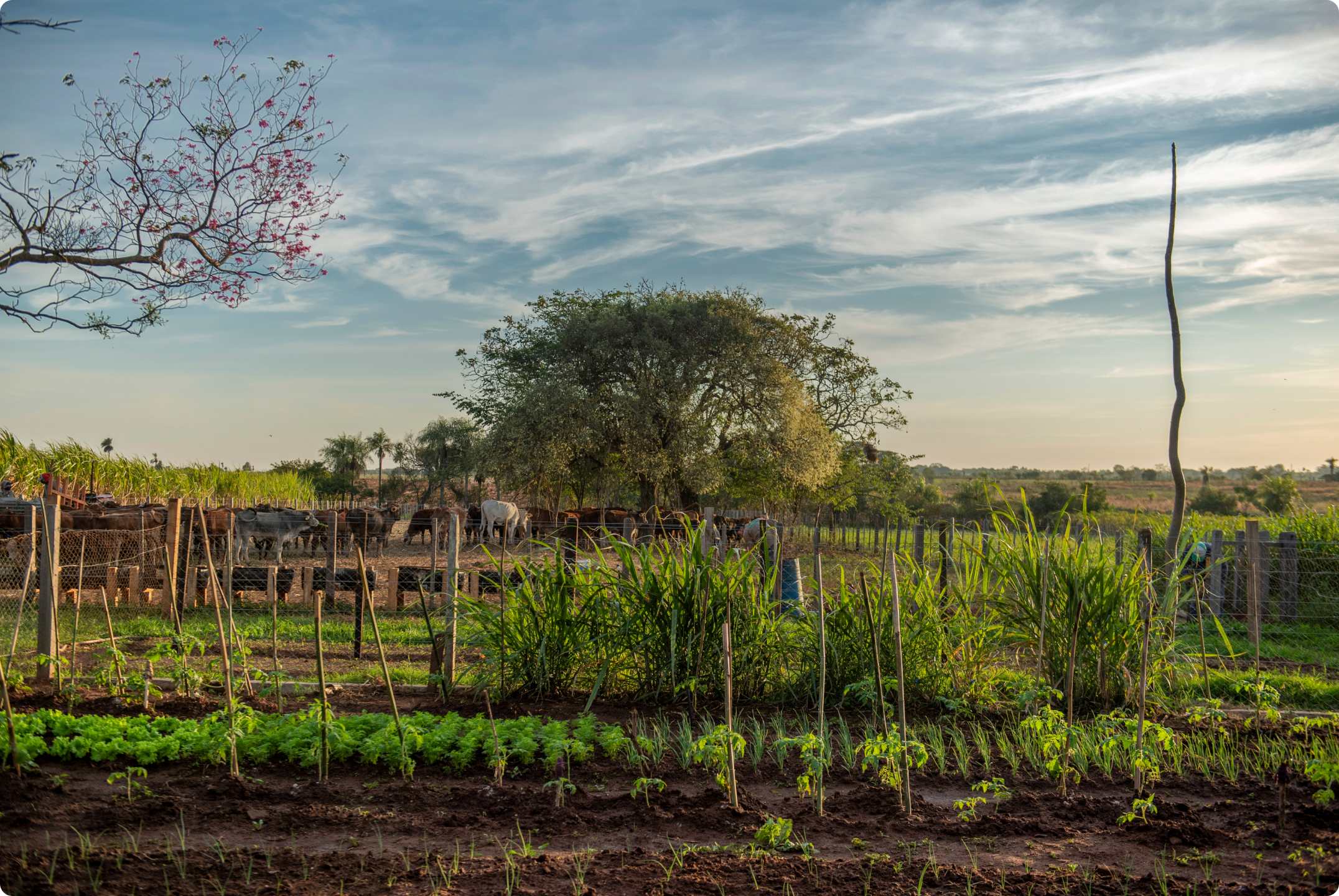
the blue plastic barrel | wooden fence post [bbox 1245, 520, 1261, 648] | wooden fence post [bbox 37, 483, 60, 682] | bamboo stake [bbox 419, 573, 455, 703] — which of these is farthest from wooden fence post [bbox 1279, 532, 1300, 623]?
wooden fence post [bbox 37, 483, 60, 682]

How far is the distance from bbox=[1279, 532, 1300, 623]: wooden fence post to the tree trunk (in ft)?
25.2

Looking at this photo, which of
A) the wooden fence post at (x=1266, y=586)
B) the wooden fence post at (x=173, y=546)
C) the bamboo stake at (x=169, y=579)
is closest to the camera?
the bamboo stake at (x=169, y=579)

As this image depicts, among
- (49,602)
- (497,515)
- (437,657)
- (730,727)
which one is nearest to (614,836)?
(730,727)

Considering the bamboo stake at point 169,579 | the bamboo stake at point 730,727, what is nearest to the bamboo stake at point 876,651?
the bamboo stake at point 730,727

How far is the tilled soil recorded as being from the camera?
10.0ft

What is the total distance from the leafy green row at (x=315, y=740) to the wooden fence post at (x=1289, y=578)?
1102cm

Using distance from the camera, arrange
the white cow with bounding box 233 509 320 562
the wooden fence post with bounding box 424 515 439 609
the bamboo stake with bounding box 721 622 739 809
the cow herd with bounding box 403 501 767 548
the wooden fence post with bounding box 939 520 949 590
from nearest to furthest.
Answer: the bamboo stake with bounding box 721 622 739 809 → the wooden fence post with bounding box 939 520 949 590 → the wooden fence post with bounding box 424 515 439 609 → the white cow with bounding box 233 509 320 562 → the cow herd with bounding box 403 501 767 548

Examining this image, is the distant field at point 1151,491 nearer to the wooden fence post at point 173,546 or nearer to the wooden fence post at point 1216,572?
the wooden fence post at point 1216,572

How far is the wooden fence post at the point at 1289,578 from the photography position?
11453 mm

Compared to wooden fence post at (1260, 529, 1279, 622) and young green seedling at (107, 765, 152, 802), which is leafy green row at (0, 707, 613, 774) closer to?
young green seedling at (107, 765, 152, 802)

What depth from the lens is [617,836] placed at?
11.6ft

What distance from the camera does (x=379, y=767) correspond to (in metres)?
4.45

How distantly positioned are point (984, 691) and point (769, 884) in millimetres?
3042

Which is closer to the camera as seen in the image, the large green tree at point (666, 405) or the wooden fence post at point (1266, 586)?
the wooden fence post at point (1266, 586)
